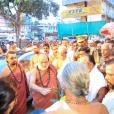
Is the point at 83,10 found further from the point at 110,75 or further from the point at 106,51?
the point at 110,75

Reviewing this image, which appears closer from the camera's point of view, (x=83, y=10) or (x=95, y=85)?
(x=95, y=85)

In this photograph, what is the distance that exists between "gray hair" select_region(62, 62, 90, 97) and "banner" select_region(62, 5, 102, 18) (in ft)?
63.4

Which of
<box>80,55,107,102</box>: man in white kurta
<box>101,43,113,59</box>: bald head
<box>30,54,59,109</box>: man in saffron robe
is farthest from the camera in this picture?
<box>101,43,113,59</box>: bald head

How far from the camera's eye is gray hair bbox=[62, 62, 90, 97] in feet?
5.02

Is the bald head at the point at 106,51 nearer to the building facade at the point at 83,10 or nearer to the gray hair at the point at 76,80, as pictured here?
the gray hair at the point at 76,80

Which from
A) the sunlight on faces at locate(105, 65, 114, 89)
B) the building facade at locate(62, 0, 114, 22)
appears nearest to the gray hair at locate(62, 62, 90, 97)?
the sunlight on faces at locate(105, 65, 114, 89)

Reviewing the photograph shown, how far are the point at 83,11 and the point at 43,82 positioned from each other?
18.6 metres

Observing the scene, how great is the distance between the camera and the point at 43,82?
11.1 feet

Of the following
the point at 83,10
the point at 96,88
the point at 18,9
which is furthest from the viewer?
the point at 83,10

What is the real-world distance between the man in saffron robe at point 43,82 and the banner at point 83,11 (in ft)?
57.9

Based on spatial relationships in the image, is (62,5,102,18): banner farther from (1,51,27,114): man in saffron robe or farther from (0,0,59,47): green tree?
(1,51,27,114): man in saffron robe

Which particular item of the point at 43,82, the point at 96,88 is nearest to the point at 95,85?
the point at 96,88

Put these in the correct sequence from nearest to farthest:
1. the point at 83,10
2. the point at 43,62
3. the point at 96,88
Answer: the point at 96,88 → the point at 43,62 → the point at 83,10

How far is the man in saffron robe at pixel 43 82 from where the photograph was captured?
3.32 metres
